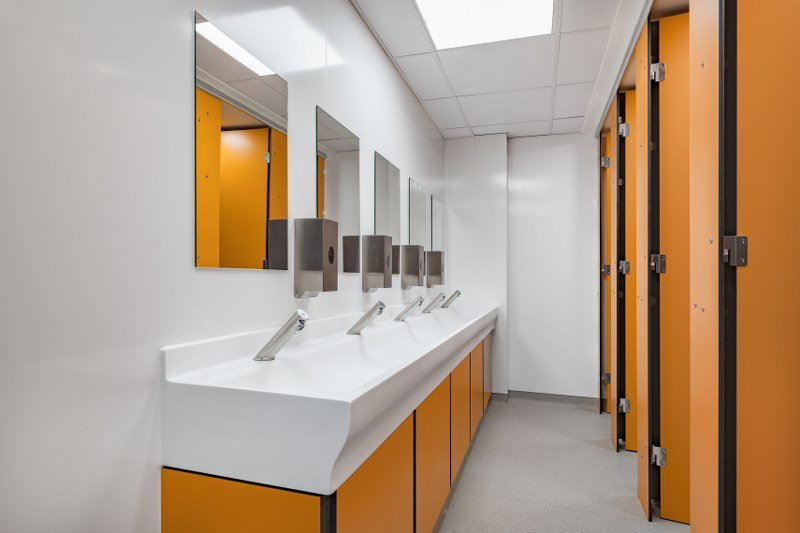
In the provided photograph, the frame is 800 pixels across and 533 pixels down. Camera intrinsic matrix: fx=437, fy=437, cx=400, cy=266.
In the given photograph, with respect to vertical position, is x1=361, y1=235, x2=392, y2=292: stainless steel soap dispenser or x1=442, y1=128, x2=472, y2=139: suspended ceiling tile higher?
x1=442, y1=128, x2=472, y2=139: suspended ceiling tile

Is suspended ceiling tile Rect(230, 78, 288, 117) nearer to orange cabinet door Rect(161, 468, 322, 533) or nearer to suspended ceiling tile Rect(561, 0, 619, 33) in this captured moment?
orange cabinet door Rect(161, 468, 322, 533)

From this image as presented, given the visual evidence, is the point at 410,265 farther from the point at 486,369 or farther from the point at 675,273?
the point at 675,273

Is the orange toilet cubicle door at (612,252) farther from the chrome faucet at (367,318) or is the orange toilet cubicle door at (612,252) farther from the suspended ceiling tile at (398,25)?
the chrome faucet at (367,318)

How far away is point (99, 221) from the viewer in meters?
1.06

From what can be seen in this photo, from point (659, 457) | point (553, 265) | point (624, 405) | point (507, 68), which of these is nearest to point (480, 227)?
point (553, 265)

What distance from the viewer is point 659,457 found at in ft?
7.86

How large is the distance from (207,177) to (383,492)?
1.18 metres

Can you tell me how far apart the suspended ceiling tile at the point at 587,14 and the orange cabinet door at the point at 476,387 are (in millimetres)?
2283

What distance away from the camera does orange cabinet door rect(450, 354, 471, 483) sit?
2.53 m

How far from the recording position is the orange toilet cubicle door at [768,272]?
1240 mm

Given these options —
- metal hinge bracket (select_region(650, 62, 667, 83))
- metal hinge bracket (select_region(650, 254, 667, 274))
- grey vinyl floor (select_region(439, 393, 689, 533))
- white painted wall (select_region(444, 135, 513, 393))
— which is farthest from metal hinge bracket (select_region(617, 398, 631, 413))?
metal hinge bracket (select_region(650, 62, 667, 83))

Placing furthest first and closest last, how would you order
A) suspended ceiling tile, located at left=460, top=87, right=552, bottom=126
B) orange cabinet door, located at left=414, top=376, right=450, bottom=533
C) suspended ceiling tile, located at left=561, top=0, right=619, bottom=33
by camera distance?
suspended ceiling tile, located at left=460, top=87, right=552, bottom=126 < suspended ceiling tile, located at left=561, top=0, right=619, bottom=33 < orange cabinet door, located at left=414, top=376, right=450, bottom=533

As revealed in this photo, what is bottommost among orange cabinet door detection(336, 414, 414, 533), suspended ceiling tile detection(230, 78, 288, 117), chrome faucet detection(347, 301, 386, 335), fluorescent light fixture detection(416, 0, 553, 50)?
orange cabinet door detection(336, 414, 414, 533)

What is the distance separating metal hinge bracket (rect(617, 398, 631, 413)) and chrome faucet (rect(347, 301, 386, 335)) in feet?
7.39
